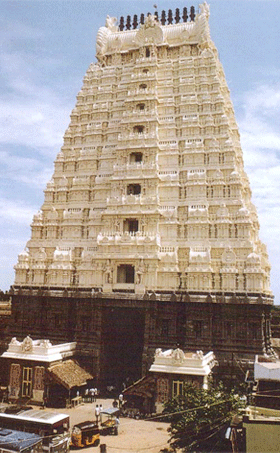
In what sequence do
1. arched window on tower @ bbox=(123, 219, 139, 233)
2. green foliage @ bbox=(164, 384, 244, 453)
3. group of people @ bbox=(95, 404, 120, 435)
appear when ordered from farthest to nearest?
arched window on tower @ bbox=(123, 219, 139, 233) < group of people @ bbox=(95, 404, 120, 435) < green foliage @ bbox=(164, 384, 244, 453)

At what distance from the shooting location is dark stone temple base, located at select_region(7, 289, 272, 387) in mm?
32844

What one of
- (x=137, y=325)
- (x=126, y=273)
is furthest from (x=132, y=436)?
(x=126, y=273)

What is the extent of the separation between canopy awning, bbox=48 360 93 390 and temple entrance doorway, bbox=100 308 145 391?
2.35 m

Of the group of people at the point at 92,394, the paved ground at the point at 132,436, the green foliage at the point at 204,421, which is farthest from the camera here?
the group of people at the point at 92,394

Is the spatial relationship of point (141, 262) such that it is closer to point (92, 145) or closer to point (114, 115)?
point (92, 145)

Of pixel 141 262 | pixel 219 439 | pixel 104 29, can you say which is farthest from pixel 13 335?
pixel 104 29

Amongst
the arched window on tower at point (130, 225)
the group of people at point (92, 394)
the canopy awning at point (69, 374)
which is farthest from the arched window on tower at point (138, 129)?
the group of people at point (92, 394)

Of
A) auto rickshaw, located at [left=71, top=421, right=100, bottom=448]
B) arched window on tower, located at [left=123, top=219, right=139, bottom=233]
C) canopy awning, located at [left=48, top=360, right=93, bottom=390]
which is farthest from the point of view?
arched window on tower, located at [left=123, top=219, right=139, bottom=233]

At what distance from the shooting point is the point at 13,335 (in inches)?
1513

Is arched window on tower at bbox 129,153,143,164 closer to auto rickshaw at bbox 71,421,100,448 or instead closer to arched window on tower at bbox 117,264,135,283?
arched window on tower at bbox 117,264,135,283

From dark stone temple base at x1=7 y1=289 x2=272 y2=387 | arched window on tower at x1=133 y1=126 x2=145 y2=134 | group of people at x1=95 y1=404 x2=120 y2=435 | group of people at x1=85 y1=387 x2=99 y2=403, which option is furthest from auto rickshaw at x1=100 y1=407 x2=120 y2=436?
arched window on tower at x1=133 y1=126 x2=145 y2=134

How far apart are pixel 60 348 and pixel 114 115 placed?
24.7 meters

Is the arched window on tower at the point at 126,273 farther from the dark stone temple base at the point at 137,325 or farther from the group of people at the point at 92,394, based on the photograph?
the group of people at the point at 92,394

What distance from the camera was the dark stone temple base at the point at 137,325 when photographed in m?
32.8
